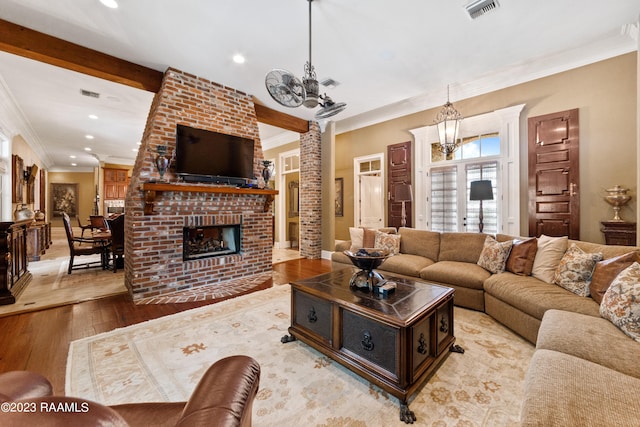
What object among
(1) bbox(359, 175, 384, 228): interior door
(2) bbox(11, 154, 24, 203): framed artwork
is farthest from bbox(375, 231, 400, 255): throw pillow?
(2) bbox(11, 154, 24, 203): framed artwork

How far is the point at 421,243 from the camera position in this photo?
12.6ft

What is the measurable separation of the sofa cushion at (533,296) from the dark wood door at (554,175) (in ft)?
5.72

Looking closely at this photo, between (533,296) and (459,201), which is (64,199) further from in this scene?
(533,296)

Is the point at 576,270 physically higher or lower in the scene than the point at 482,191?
lower

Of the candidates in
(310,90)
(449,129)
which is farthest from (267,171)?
(449,129)

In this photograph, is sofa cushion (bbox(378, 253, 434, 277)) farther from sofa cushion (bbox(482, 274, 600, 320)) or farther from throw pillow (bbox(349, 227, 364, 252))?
sofa cushion (bbox(482, 274, 600, 320))

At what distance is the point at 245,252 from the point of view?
14.0ft

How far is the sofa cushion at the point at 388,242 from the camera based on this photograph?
3.94m

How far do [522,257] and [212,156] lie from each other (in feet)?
13.1

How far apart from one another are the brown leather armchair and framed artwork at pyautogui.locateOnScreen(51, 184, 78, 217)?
13989 mm

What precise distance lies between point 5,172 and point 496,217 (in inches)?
337

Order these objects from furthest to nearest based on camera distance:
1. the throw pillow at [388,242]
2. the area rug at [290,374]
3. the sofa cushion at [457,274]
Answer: the throw pillow at [388,242]
the sofa cushion at [457,274]
the area rug at [290,374]

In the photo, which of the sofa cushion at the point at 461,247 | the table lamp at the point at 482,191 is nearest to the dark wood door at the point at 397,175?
the table lamp at the point at 482,191

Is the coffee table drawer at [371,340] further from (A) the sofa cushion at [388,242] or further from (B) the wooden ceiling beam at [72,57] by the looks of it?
(B) the wooden ceiling beam at [72,57]
